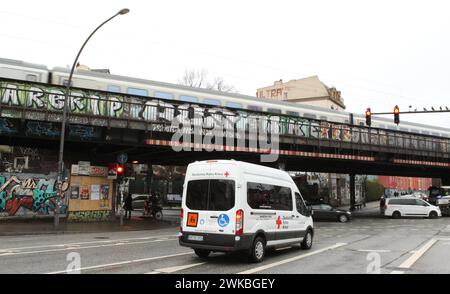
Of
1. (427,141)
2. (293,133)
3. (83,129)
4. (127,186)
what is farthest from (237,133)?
(127,186)

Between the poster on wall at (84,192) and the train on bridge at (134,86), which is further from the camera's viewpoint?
the poster on wall at (84,192)

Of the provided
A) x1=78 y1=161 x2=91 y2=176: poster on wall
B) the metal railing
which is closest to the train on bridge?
the metal railing

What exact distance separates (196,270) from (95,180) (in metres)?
17.3

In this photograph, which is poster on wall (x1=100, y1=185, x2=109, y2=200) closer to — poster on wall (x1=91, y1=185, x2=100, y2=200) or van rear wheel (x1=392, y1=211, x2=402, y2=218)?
poster on wall (x1=91, y1=185, x2=100, y2=200)

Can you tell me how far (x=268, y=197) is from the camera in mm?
11555

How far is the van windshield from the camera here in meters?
10.5

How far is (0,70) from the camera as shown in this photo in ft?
70.9

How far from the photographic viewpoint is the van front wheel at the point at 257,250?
34.6 feet

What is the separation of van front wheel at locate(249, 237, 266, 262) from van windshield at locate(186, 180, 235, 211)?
1.17 metres

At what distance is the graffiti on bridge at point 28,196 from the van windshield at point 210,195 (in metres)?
13.5

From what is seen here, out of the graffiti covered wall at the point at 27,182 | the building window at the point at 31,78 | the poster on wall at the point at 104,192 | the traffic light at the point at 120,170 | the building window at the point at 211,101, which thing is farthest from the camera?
the building window at the point at 211,101

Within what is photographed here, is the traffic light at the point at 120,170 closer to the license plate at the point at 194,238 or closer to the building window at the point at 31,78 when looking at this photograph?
the building window at the point at 31,78

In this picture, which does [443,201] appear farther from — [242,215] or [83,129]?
[242,215]

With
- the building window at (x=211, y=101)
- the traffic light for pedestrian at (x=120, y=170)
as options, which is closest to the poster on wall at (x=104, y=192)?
the traffic light for pedestrian at (x=120, y=170)
